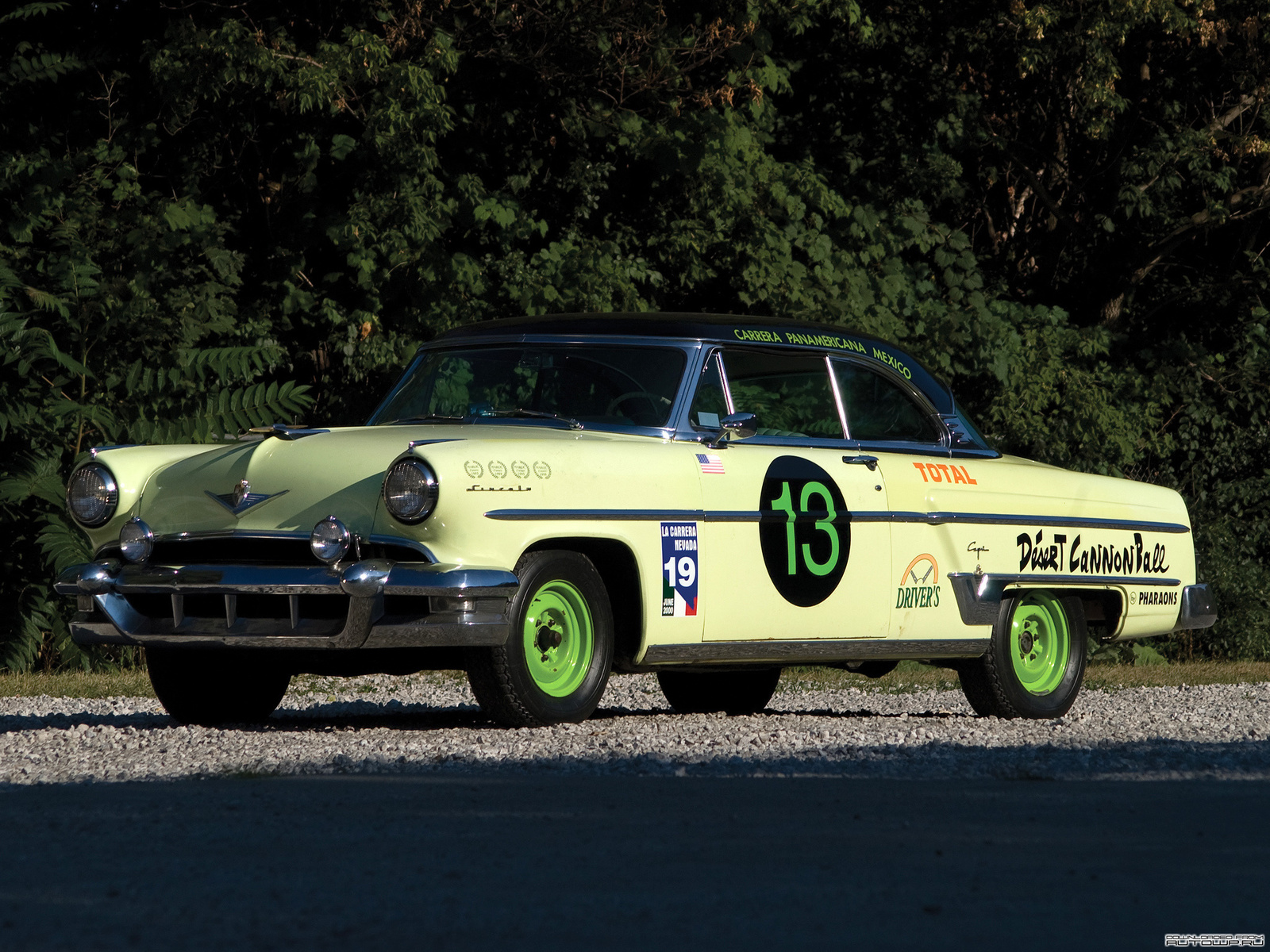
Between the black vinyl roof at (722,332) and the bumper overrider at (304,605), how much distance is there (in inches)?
66.2

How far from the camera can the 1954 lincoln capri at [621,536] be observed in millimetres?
6715

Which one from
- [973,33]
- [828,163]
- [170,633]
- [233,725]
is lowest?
[233,725]

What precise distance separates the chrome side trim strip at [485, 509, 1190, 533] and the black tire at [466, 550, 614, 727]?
18 cm

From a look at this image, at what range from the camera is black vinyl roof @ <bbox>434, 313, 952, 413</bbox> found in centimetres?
796

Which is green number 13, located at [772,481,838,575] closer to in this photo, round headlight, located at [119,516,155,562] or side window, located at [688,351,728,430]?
side window, located at [688,351,728,430]

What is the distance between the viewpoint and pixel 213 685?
7.71 metres

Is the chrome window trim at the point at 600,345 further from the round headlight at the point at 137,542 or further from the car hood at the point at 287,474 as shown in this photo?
the round headlight at the point at 137,542

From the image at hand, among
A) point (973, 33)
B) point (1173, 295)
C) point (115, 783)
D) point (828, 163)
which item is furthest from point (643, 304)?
point (115, 783)

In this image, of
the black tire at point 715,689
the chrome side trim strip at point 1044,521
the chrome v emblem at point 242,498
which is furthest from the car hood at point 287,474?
the black tire at point 715,689

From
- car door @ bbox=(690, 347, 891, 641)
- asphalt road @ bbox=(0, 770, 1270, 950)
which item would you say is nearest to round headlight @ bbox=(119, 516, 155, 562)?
asphalt road @ bbox=(0, 770, 1270, 950)

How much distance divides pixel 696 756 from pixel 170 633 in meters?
2.07

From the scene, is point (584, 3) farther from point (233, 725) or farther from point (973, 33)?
point (233, 725)

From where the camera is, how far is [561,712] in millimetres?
7008

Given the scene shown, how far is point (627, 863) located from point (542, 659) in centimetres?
281
